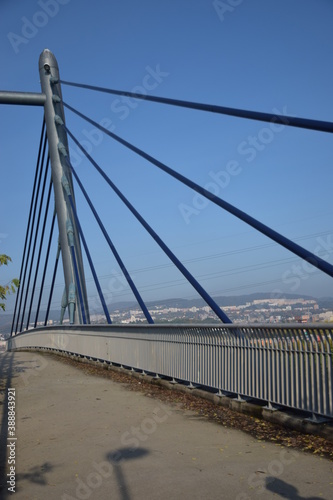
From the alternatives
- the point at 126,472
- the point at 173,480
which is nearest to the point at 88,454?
the point at 126,472

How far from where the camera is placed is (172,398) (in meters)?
8.95

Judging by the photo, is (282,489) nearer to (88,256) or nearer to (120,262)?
(120,262)

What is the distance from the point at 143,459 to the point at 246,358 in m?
2.45

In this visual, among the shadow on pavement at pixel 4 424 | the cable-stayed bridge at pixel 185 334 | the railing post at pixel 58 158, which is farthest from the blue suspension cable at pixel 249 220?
the railing post at pixel 58 158

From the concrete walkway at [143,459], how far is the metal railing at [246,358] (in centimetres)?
69

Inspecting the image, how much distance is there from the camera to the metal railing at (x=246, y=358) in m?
5.85

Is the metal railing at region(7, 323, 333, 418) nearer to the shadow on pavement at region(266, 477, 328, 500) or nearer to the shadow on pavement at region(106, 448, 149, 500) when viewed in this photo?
the shadow on pavement at region(266, 477, 328, 500)

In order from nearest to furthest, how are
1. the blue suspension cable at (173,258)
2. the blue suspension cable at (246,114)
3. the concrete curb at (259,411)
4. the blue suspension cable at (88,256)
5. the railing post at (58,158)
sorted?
the concrete curb at (259,411) → the blue suspension cable at (246,114) → the blue suspension cable at (173,258) → the blue suspension cable at (88,256) → the railing post at (58,158)

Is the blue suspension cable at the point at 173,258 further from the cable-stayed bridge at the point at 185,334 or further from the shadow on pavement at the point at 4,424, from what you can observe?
the shadow on pavement at the point at 4,424

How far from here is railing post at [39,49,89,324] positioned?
64.4ft

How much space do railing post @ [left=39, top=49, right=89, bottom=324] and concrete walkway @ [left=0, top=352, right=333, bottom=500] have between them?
11.2m

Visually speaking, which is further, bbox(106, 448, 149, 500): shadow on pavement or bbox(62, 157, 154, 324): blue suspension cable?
bbox(62, 157, 154, 324): blue suspension cable

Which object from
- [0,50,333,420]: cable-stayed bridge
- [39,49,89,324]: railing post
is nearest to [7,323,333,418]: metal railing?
[0,50,333,420]: cable-stayed bridge

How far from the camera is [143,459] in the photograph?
5.34 metres
